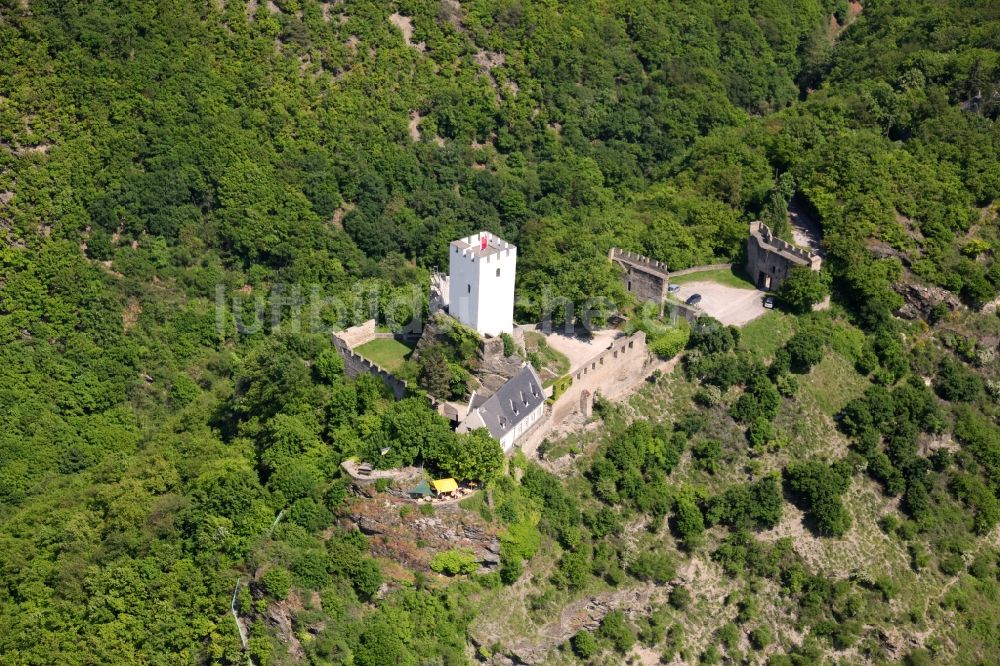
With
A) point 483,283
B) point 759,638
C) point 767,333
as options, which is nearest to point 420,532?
point 483,283

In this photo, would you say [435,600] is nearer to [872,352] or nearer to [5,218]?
[872,352]

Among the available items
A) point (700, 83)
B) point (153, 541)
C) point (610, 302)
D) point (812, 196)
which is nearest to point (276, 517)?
point (153, 541)

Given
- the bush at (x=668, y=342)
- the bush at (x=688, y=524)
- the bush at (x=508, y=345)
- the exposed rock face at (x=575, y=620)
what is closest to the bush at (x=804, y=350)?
the bush at (x=668, y=342)

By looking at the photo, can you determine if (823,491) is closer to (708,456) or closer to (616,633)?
(708,456)

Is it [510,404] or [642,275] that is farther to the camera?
[642,275]

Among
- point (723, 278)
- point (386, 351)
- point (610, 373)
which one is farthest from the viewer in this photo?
point (723, 278)

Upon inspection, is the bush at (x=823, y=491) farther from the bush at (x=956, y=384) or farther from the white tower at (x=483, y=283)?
the white tower at (x=483, y=283)
